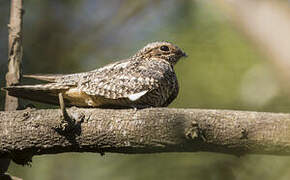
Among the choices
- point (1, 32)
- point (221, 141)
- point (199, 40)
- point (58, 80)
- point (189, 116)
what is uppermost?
point (1, 32)

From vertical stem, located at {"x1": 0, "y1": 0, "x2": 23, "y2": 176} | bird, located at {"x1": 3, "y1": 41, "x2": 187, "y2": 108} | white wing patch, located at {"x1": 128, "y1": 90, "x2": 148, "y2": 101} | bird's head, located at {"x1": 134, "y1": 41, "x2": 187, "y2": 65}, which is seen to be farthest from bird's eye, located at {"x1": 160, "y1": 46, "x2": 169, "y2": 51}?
vertical stem, located at {"x1": 0, "y1": 0, "x2": 23, "y2": 176}

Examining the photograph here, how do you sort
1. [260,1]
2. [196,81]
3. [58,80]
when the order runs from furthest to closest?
[196,81]
[58,80]
[260,1]

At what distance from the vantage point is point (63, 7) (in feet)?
16.5

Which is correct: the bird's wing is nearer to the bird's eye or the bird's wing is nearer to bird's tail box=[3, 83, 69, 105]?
bird's tail box=[3, 83, 69, 105]

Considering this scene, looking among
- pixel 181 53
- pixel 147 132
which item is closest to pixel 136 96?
pixel 147 132

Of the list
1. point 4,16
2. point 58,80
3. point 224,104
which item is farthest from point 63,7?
point 224,104

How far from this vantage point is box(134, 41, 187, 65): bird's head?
3.67 meters

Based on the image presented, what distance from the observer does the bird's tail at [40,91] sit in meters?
2.83

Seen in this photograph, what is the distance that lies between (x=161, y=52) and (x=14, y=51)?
46.4 inches

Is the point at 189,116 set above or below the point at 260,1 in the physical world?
below

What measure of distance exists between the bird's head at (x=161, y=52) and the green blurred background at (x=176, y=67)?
Answer: 0.11 meters

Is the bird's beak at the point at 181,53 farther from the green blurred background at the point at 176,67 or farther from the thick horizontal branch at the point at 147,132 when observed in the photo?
the thick horizontal branch at the point at 147,132

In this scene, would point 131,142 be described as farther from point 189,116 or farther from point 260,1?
point 260,1

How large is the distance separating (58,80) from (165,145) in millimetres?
1073
